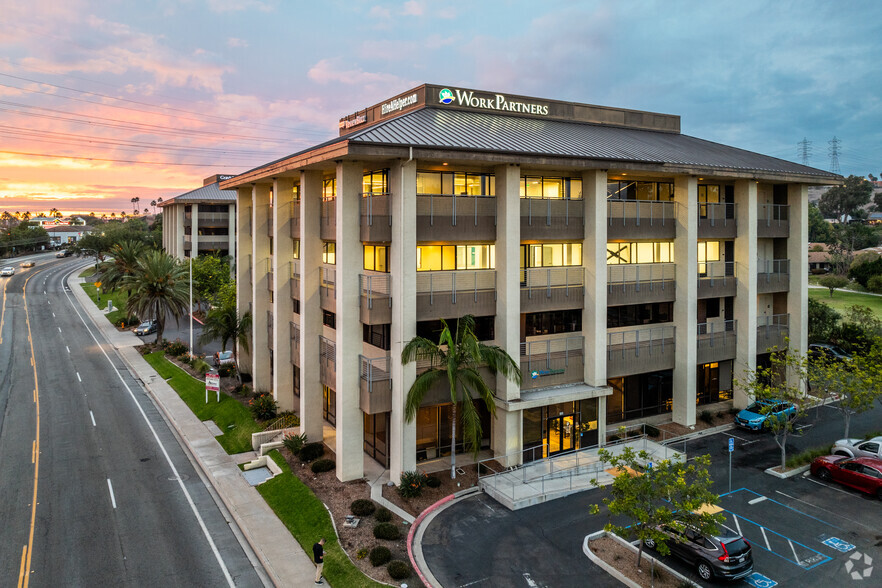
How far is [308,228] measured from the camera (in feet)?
107

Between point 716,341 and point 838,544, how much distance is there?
17021 millimetres

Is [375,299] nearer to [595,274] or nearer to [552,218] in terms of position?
[552,218]

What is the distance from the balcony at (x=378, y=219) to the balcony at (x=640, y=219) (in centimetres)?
1368

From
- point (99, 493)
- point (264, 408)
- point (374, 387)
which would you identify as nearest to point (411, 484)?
point (374, 387)

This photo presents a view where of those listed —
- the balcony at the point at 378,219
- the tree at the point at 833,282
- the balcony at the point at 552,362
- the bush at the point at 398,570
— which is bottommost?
the bush at the point at 398,570

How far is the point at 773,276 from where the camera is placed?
40688 millimetres

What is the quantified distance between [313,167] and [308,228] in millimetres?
3449

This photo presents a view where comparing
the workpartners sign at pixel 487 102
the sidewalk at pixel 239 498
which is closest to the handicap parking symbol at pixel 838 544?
the sidewalk at pixel 239 498

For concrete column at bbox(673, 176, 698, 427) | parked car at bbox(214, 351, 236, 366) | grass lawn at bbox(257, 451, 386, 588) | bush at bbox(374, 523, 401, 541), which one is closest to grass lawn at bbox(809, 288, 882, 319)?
concrete column at bbox(673, 176, 698, 427)

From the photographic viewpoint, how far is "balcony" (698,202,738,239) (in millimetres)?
37438

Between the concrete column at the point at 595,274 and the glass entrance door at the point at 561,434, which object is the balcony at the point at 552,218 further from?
the glass entrance door at the point at 561,434

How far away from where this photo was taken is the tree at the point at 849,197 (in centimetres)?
15062

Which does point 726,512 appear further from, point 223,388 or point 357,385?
point 223,388

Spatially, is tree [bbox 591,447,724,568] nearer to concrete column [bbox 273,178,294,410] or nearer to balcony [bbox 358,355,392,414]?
balcony [bbox 358,355,392,414]
